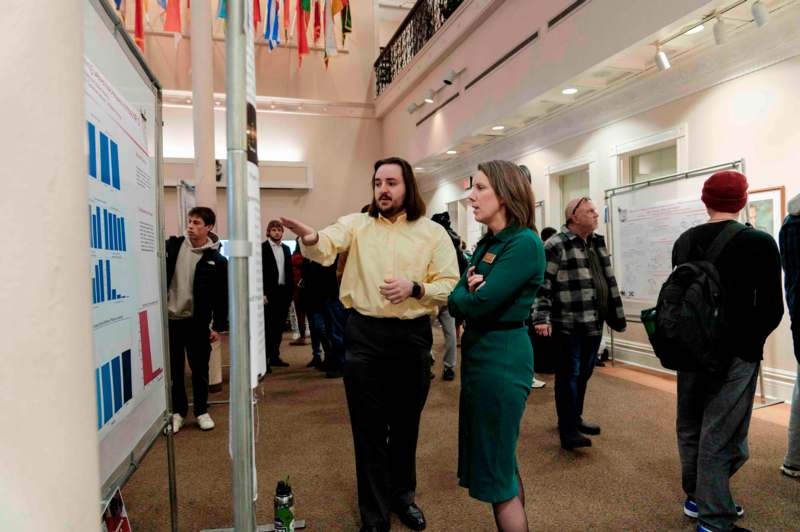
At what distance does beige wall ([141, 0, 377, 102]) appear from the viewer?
10273 mm

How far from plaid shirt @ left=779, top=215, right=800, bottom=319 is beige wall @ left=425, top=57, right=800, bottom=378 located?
1846 millimetres

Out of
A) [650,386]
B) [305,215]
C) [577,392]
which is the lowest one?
[650,386]

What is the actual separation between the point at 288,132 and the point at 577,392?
9436 mm

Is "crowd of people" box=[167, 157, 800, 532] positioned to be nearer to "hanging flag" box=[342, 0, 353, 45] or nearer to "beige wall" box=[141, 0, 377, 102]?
"hanging flag" box=[342, 0, 353, 45]

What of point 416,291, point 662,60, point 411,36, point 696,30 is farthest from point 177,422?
point 411,36

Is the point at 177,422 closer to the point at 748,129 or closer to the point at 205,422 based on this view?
the point at 205,422

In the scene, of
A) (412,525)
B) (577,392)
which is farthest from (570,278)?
(412,525)

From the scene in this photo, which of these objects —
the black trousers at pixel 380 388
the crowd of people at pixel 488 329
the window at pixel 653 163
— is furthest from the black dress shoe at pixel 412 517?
the window at pixel 653 163

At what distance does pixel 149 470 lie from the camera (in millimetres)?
2982

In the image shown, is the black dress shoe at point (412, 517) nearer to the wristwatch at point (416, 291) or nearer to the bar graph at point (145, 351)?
the wristwatch at point (416, 291)

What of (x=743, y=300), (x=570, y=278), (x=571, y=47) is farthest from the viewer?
(x=571, y=47)

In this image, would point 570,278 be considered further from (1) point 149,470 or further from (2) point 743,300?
(1) point 149,470

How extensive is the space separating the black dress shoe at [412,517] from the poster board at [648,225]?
355 cm

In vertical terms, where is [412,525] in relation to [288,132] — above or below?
below
